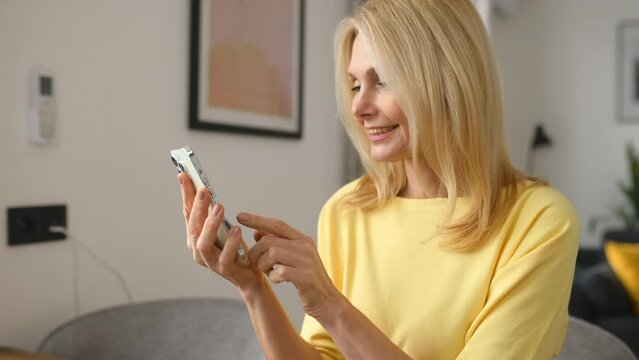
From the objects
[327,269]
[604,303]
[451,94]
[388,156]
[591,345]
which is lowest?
[604,303]

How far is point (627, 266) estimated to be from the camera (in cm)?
311

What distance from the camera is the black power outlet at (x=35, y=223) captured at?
4.70ft

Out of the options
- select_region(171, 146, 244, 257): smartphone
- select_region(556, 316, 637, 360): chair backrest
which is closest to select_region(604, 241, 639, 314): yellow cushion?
select_region(556, 316, 637, 360): chair backrest

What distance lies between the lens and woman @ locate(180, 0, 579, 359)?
3.17 ft

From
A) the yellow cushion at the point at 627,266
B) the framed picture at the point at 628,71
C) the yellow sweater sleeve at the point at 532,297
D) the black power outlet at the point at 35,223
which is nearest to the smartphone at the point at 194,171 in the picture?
the yellow sweater sleeve at the point at 532,297

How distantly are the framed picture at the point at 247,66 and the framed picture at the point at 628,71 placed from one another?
10.5ft

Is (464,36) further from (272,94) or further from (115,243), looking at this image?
(272,94)

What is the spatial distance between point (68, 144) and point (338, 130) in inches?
52.3

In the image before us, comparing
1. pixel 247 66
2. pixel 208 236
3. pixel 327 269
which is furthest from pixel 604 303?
pixel 208 236

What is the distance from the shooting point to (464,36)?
3.54ft

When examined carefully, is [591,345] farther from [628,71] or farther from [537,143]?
[628,71]

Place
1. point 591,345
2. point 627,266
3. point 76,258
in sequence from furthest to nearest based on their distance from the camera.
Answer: point 627,266, point 76,258, point 591,345

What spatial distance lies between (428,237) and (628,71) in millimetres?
4261

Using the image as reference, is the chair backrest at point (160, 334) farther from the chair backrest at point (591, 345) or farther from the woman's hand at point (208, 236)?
A: the chair backrest at point (591, 345)
